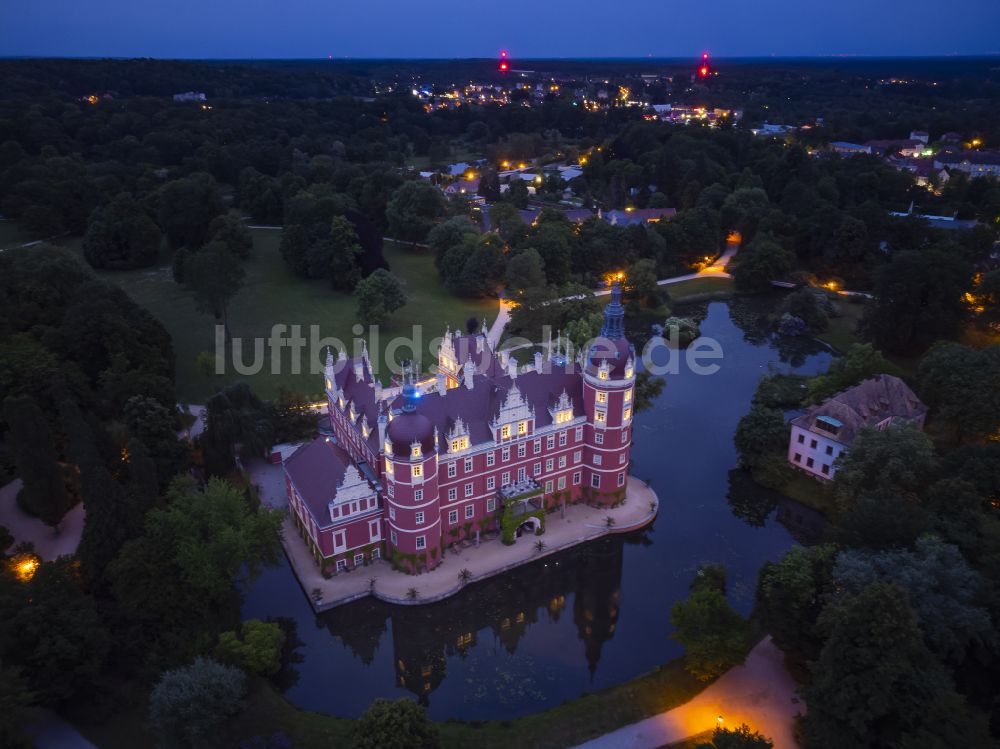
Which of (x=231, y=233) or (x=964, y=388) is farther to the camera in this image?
(x=231, y=233)

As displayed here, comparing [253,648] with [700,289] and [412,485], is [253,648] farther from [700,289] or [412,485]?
[700,289]

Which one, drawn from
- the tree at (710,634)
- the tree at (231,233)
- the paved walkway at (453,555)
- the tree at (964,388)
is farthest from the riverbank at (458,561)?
the tree at (231,233)

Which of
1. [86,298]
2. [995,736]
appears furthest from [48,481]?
[995,736]

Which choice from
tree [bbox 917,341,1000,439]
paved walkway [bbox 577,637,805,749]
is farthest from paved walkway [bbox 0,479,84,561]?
tree [bbox 917,341,1000,439]

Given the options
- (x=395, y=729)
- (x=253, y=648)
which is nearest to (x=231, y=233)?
(x=253, y=648)

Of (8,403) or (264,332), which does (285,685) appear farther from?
(264,332)

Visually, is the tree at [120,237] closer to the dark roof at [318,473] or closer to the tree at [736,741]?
the dark roof at [318,473]
